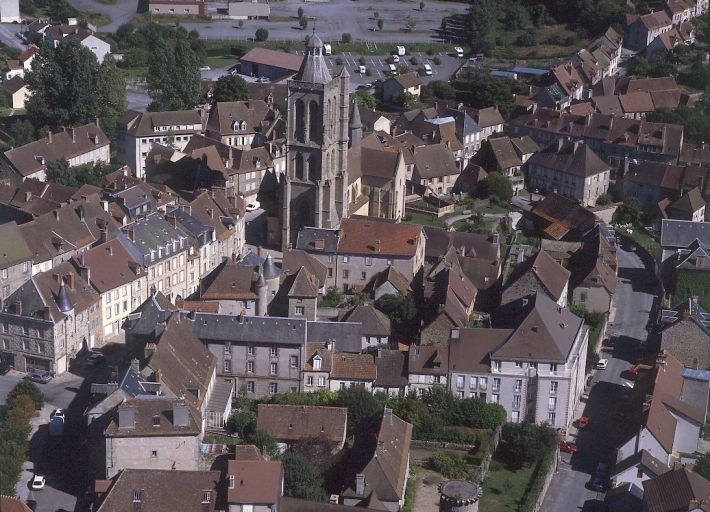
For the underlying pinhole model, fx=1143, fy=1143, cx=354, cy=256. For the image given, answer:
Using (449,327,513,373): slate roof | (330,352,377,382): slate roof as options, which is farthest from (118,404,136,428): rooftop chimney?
(449,327,513,373): slate roof

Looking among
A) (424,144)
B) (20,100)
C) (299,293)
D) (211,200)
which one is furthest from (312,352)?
(20,100)

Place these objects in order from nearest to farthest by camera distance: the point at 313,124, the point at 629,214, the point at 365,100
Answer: the point at 313,124
the point at 629,214
the point at 365,100

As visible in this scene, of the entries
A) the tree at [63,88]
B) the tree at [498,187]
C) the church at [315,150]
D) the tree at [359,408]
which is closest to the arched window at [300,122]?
the church at [315,150]

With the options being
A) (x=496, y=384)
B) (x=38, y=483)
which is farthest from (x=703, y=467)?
(x=38, y=483)

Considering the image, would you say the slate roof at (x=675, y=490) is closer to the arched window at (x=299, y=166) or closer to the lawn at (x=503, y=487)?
the lawn at (x=503, y=487)

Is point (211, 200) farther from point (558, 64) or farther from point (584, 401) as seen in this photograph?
point (558, 64)

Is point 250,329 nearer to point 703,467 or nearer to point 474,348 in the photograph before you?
point 474,348

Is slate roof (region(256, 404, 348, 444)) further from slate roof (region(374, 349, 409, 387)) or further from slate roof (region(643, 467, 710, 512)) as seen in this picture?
slate roof (region(643, 467, 710, 512))
